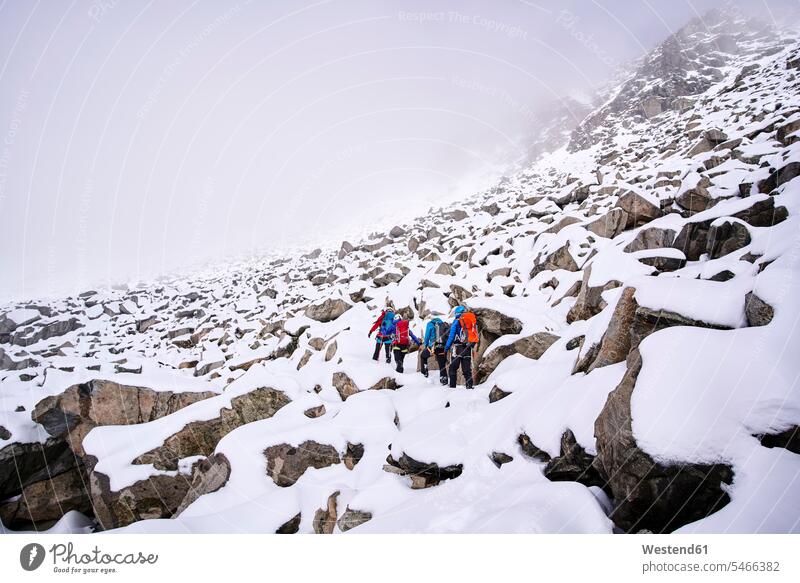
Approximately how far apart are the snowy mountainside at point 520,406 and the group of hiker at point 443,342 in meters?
0.65

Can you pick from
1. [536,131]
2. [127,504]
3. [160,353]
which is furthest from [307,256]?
[536,131]

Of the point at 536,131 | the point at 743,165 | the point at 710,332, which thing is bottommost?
the point at 710,332

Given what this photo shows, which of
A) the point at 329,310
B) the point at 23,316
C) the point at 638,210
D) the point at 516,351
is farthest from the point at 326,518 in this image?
the point at 23,316

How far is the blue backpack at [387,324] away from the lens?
11.7 meters

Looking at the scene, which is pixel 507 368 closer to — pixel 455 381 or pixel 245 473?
pixel 455 381

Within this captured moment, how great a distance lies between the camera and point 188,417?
937 cm

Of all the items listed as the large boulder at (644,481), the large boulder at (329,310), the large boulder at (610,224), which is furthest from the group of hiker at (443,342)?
the large boulder at (610,224)

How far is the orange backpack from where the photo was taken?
8.77 meters

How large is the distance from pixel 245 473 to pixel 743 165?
19.9m
